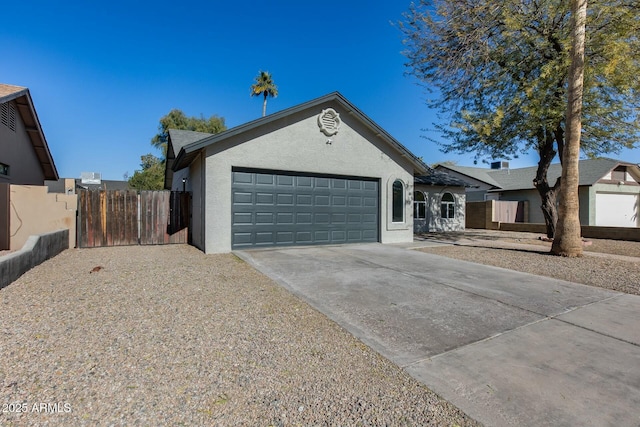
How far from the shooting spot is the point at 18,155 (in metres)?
13.5

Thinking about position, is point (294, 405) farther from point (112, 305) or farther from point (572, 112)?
point (572, 112)

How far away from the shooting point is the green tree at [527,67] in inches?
384

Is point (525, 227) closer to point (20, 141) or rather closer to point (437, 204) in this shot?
point (437, 204)

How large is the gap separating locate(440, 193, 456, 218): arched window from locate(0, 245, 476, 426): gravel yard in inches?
652

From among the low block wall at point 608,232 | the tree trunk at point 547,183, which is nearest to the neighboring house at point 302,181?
the tree trunk at point 547,183

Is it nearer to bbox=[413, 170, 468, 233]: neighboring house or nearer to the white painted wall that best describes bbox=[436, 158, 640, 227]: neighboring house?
bbox=[413, 170, 468, 233]: neighboring house

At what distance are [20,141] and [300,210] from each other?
13.1 metres

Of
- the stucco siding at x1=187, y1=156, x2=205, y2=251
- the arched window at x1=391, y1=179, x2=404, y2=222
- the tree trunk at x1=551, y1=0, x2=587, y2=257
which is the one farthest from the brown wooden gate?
the tree trunk at x1=551, y1=0, x2=587, y2=257

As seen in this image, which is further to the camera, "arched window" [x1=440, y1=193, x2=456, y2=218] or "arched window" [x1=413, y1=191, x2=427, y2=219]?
"arched window" [x1=440, y1=193, x2=456, y2=218]

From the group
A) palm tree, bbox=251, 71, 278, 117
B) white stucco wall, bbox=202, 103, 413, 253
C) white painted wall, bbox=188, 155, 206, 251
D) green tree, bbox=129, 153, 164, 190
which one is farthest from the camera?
green tree, bbox=129, 153, 164, 190

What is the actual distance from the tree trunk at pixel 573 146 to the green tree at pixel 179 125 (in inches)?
1400

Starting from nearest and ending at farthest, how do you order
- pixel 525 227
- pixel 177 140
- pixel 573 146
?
pixel 573 146, pixel 177 140, pixel 525 227

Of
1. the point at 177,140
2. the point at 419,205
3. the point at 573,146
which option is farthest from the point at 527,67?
the point at 177,140

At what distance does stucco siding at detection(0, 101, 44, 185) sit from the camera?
12148 mm
